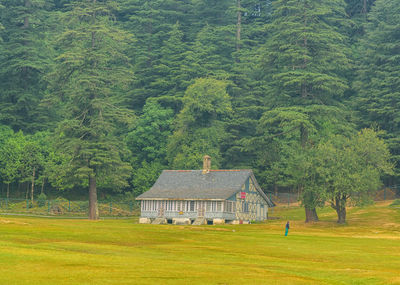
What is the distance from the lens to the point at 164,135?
95938 mm

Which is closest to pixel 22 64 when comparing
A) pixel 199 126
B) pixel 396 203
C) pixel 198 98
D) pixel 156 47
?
pixel 198 98

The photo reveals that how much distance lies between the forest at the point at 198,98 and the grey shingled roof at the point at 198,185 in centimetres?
515

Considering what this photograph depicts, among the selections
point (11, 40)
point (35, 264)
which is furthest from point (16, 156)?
point (35, 264)

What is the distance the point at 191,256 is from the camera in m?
34.5

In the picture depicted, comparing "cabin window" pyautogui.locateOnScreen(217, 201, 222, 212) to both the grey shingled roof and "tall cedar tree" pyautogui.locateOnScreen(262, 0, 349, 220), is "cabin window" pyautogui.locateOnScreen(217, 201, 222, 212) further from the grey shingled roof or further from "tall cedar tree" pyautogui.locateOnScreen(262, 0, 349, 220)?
"tall cedar tree" pyautogui.locateOnScreen(262, 0, 349, 220)

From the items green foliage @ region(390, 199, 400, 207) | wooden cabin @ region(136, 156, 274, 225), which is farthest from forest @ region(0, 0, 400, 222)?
green foliage @ region(390, 199, 400, 207)

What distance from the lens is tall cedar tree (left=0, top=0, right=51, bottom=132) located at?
9281 centimetres

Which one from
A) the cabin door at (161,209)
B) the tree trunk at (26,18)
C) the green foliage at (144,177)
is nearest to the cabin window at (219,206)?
the cabin door at (161,209)

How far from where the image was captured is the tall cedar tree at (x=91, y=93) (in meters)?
70.1

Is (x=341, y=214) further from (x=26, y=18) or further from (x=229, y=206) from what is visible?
(x=26, y=18)

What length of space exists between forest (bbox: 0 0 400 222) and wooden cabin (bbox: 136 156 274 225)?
4.82 m

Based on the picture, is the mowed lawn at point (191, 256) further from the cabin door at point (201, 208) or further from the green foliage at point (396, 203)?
the green foliage at point (396, 203)

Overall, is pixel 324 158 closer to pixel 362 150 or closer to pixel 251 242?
pixel 362 150

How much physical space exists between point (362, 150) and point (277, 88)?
15.1 metres
